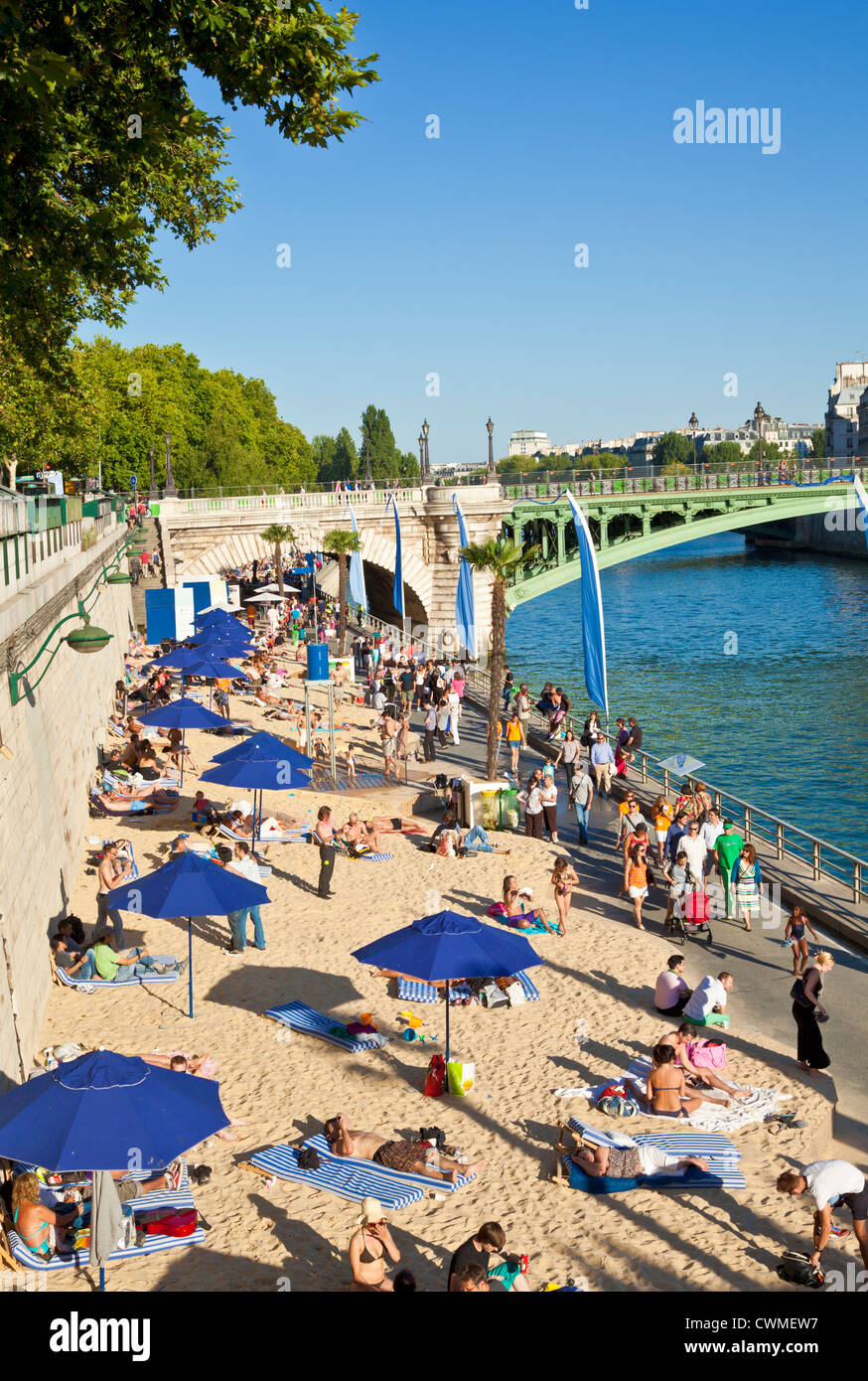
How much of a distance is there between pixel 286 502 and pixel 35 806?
35.6 meters

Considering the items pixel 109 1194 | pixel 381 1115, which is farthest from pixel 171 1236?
pixel 381 1115

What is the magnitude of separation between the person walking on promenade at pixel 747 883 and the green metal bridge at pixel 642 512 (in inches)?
1187

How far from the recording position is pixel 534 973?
→ 14.8m

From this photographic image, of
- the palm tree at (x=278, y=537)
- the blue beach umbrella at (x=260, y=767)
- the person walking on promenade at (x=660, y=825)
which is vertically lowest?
the person walking on promenade at (x=660, y=825)

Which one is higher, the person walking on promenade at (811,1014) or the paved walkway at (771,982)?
the person walking on promenade at (811,1014)

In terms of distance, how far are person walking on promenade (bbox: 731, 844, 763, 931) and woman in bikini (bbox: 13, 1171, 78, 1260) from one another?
9690 millimetres

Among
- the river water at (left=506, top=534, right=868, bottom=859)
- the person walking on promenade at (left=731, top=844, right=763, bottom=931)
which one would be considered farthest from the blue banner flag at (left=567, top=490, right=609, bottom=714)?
the river water at (left=506, top=534, right=868, bottom=859)

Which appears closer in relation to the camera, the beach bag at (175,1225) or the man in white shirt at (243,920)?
the beach bag at (175,1225)

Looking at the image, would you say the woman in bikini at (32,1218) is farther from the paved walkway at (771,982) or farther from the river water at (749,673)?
the river water at (749,673)

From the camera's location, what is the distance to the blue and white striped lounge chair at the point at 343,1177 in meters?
9.70

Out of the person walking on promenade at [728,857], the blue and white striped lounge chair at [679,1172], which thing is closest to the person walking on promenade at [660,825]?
the person walking on promenade at [728,857]

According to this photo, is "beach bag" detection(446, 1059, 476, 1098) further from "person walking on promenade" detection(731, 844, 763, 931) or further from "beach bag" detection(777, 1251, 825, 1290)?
"person walking on promenade" detection(731, 844, 763, 931)

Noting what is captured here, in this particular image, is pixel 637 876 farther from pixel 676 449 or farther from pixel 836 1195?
pixel 676 449

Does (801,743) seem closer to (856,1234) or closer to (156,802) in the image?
(156,802)
